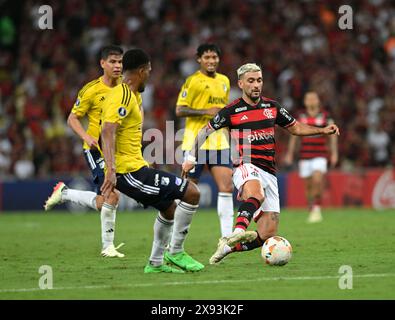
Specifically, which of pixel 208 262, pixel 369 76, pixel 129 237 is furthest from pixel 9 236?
pixel 369 76

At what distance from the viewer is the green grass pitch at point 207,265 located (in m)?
9.09

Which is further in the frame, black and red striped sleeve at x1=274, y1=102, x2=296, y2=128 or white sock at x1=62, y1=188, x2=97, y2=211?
white sock at x1=62, y1=188, x2=97, y2=211

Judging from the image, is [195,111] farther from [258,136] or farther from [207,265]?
[207,265]

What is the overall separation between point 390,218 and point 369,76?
8.31 m

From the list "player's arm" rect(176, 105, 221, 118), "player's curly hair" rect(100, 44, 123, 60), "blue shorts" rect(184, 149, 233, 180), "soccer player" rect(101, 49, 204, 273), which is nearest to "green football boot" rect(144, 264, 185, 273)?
"soccer player" rect(101, 49, 204, 273)

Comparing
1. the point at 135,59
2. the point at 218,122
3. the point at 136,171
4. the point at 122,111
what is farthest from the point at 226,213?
the point at 122,111

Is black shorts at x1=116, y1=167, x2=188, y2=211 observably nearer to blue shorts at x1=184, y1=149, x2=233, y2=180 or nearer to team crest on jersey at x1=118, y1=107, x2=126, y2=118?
team crest on jersey at x1=118, y1=107, x2=126, y2=118

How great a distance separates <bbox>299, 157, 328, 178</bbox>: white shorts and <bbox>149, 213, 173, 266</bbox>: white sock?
29.5 feet

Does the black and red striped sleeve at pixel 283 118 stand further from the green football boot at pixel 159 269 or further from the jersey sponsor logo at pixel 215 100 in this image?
the jersey sponsor logo at pixel 215 100

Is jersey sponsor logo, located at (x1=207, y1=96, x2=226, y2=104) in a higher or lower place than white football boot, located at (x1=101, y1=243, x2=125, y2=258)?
higher

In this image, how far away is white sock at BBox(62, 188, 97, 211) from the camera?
13594 mm

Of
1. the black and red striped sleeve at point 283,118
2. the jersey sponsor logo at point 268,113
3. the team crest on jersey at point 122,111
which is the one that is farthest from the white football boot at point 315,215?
the team crest on jersey at point 122,111

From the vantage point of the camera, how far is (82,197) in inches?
541

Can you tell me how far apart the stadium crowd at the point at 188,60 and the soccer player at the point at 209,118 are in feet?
31.6
